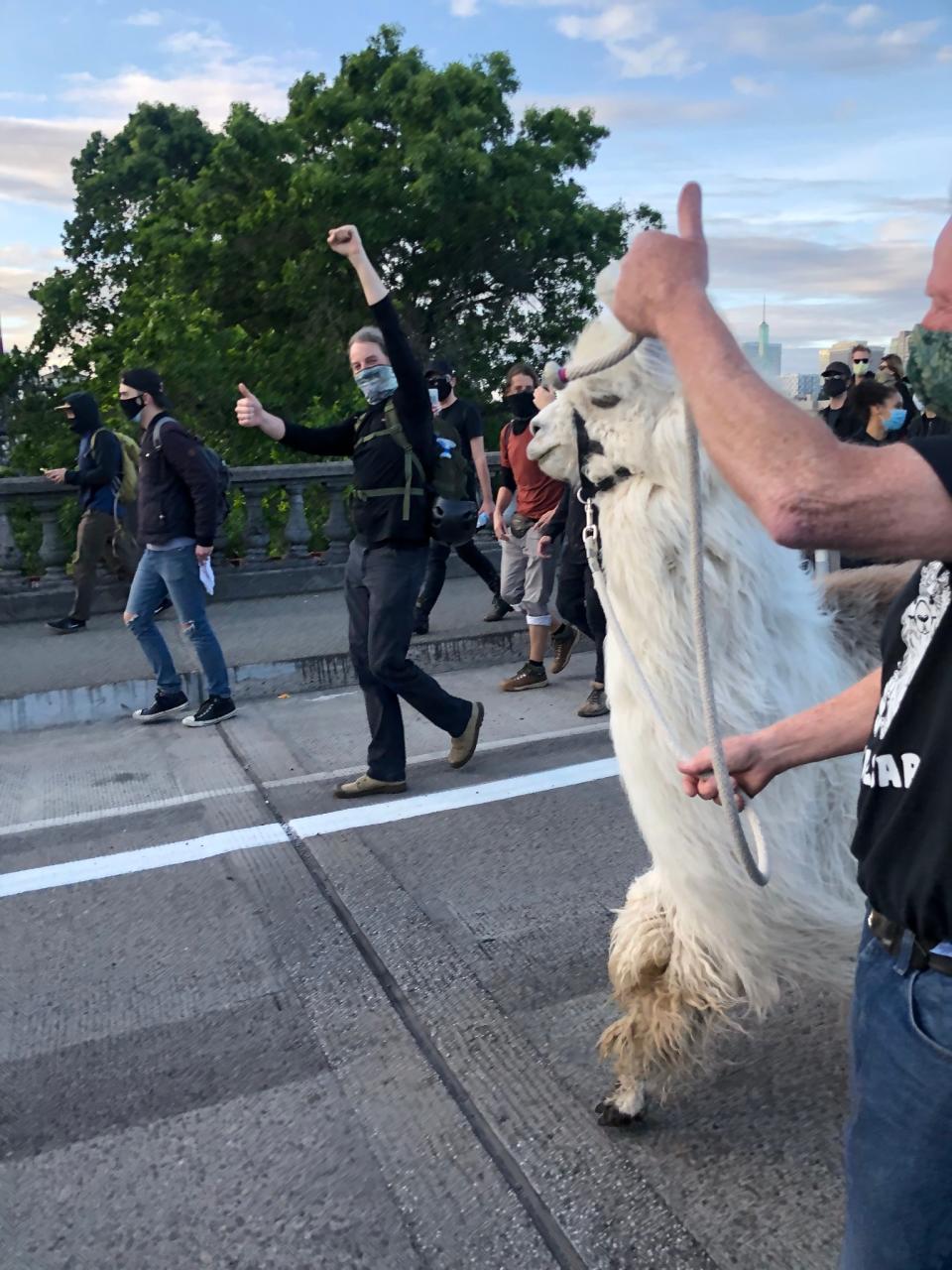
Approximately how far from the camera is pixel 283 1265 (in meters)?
2.36

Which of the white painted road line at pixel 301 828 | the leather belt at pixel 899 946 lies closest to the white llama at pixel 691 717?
the leather belt at pixel 899 946

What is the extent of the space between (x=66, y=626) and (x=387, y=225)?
17641 millimetres

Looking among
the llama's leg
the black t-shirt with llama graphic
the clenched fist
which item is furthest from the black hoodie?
the black t-shirt with llama graphic

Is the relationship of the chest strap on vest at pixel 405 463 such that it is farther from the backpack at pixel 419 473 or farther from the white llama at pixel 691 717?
the white llama at pixel 691 717

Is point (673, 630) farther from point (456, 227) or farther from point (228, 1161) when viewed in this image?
point (456, 227)

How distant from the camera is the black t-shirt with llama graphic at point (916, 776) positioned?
1.34m

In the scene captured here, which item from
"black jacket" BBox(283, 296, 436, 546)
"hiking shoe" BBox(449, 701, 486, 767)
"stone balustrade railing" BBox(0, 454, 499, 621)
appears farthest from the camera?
"stone balustrade railing" BBox(0, 454, 499, 621)

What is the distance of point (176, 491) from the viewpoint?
6551mm

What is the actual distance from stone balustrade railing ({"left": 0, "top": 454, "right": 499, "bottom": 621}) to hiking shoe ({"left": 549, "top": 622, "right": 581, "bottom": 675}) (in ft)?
10.6

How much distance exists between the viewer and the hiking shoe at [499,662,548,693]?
7352mm

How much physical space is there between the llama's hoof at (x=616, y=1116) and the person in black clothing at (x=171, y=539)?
450 centimetres

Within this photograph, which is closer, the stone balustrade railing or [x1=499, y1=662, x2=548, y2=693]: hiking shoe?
[x1=499, y1=662, x2=548, y2=693]: hiking shoe

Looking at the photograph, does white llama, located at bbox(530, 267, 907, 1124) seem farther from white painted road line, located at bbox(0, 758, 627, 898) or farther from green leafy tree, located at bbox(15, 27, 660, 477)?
green leafy tree, located at bbox(15, 27, 660, 477)

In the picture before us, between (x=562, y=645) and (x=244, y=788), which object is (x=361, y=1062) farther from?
(x=562, y=645)
